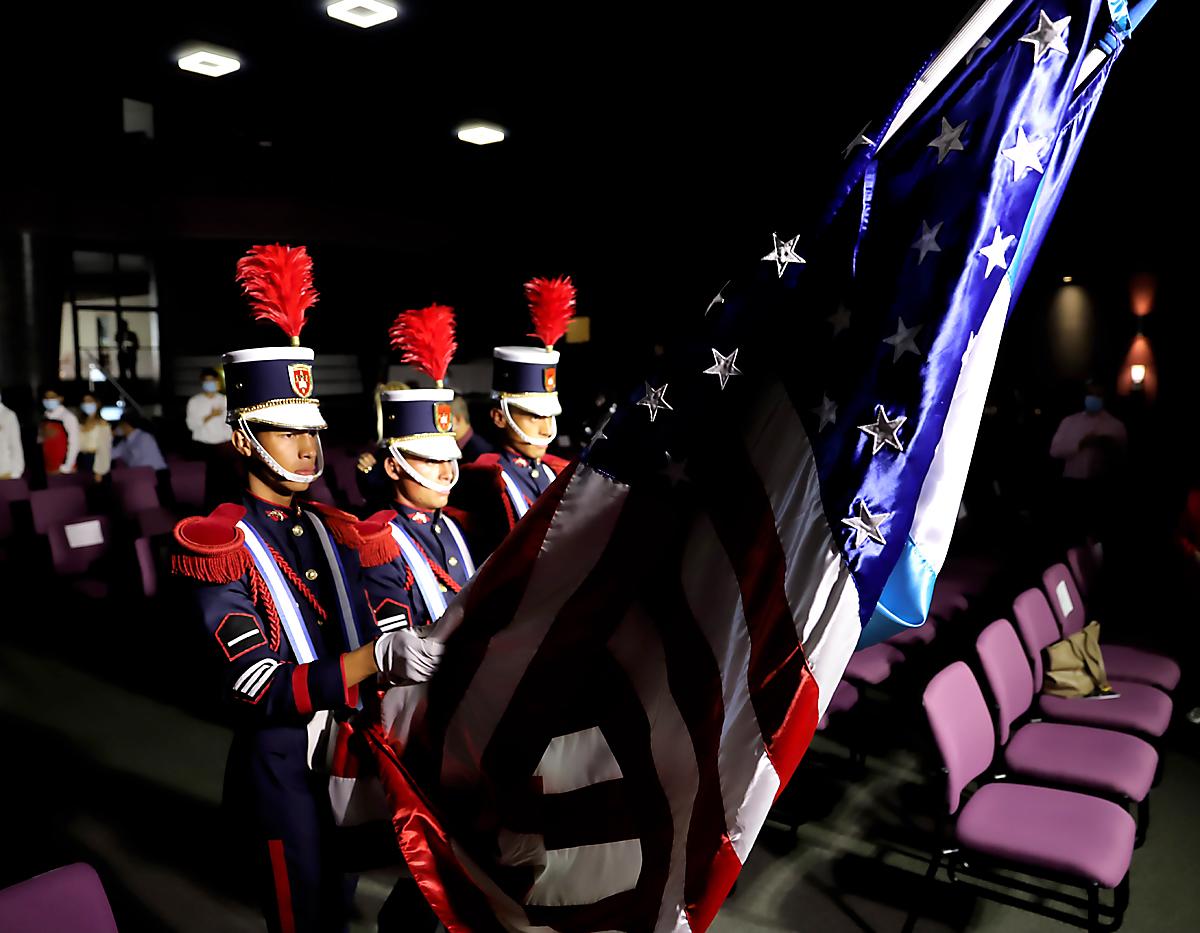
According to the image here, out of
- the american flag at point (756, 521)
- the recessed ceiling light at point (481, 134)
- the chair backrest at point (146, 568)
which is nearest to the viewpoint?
the american flag at point (756, 521)

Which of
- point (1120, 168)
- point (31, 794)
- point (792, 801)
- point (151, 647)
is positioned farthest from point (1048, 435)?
point (31, 794)

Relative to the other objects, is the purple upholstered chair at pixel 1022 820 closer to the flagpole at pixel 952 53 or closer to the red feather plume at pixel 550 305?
the flagpole at pixel 952 53

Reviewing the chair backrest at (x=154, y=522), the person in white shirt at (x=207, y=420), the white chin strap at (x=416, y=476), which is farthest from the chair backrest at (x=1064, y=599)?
the person in white shirt at (x=207, y=420)

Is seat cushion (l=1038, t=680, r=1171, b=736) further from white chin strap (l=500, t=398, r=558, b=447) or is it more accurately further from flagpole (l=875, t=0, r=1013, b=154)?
flagpole (l=875, t=0, r=1013, b=154)

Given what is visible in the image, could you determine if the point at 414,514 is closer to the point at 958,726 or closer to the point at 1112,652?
the point at 958,726

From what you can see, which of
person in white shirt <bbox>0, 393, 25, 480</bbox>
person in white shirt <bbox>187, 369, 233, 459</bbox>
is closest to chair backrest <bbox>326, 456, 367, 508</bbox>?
person in white shirt <bbox>187, 369, 233, 459</bbox>

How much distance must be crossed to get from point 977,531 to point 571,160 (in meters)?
5.73

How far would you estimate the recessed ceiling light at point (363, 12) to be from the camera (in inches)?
205

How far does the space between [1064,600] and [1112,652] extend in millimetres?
356

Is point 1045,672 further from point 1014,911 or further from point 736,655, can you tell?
point 736,655

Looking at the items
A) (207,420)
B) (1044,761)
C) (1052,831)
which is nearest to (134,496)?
(207,420)

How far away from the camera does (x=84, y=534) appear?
18.7 feet

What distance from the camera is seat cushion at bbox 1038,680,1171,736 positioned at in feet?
11.9

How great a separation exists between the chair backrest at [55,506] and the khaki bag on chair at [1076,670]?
6.17 metres
